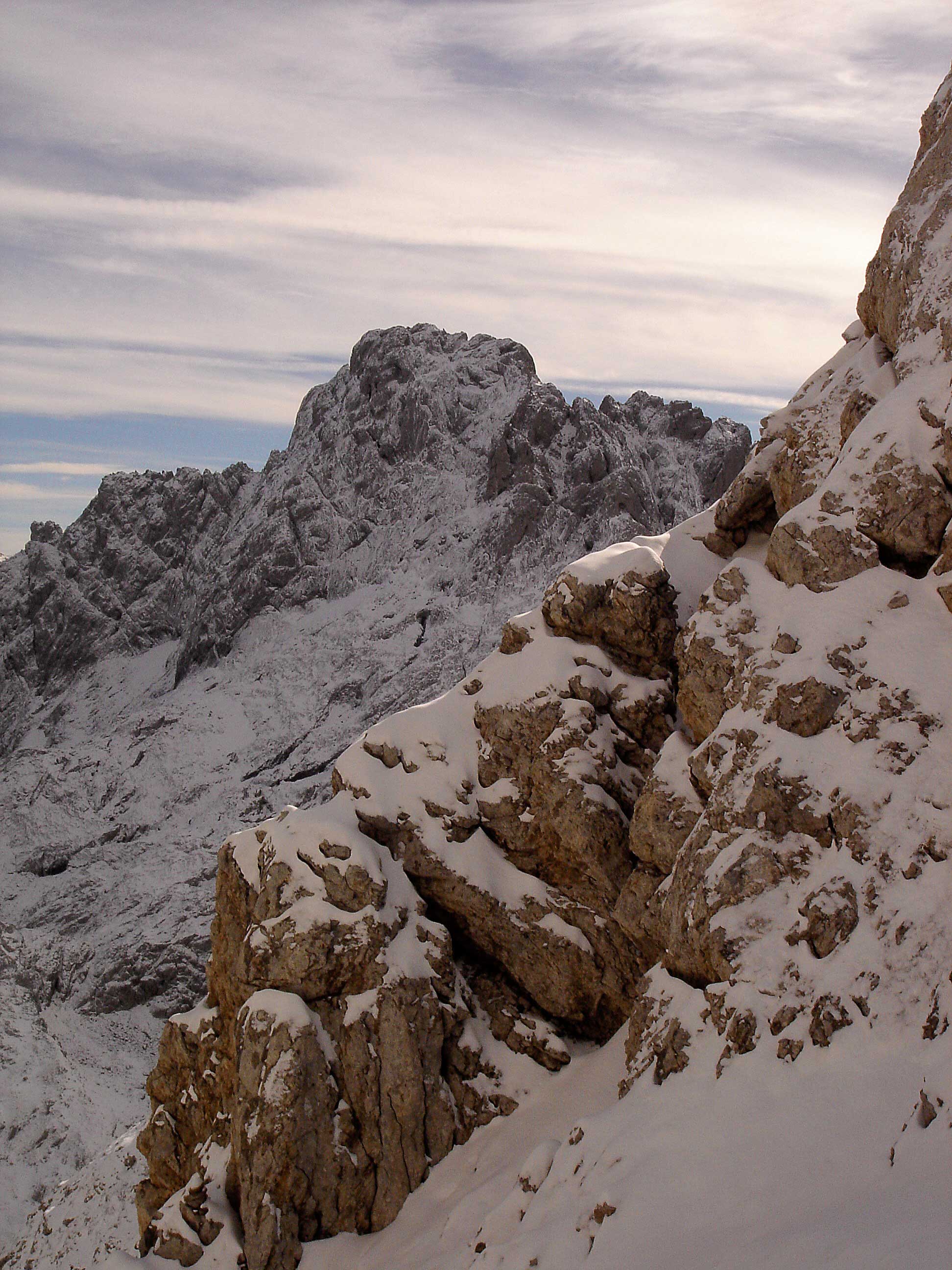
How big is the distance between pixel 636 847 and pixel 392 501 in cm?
7666

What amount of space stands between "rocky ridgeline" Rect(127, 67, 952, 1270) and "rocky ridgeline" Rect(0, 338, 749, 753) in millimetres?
59074

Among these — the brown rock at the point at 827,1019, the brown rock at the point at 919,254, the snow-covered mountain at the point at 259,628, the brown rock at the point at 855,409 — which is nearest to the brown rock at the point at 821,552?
the brown rock at the point at 855,409

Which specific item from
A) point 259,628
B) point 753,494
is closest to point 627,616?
point 753,494

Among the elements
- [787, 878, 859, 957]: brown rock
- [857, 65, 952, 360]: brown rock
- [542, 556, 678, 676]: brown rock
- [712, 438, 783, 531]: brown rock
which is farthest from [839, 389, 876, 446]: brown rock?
[787, 878, 859, 957]: brown rock

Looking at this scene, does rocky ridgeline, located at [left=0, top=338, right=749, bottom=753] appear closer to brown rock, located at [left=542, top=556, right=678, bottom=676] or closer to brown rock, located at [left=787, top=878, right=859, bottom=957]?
brown rock, located at [left=542, top=556, right=678, bottom=676]

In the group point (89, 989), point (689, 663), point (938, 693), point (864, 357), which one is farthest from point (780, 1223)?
point (89, 989)

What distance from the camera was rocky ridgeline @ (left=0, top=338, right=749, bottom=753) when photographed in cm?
8888

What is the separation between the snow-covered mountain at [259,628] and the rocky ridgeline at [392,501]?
25cm

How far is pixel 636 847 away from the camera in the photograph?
22.4 m

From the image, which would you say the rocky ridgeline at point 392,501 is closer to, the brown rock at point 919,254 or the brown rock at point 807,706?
the brown rock at point 919,254

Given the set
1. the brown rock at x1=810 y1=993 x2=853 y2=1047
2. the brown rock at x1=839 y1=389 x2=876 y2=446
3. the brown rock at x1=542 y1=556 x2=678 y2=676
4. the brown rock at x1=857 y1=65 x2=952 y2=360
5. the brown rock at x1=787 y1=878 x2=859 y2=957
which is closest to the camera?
the brown rock at x1=810 y1=993 x2=853 y2=1047

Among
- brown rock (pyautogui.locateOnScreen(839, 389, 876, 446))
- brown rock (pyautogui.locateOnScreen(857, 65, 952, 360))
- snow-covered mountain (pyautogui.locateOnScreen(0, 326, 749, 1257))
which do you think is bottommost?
snow-covered mountain (pyautogui.locateOnScreen(0, 326, 749, 1257))

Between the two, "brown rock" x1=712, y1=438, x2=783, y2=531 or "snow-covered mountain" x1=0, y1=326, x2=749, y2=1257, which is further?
"snow-covered mountain" x1=0, y1=326, x2=749, y2=1257

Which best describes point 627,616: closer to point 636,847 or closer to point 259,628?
point 636,847
